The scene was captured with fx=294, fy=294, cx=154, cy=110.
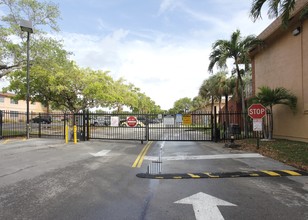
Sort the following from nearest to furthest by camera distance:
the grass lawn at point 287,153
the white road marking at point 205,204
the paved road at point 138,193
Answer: the white road marking at point 205,204 < the paved road at point 138,193 < the grass lawn at point 287,153

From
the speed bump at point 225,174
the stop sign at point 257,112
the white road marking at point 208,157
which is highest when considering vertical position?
the stop sign at point 257,112

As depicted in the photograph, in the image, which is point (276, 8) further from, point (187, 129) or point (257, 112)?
point (187, 129)

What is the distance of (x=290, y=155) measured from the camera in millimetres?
11555

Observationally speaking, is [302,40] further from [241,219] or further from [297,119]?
[241,219]

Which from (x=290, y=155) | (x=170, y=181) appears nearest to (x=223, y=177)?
(x=170, y=181)

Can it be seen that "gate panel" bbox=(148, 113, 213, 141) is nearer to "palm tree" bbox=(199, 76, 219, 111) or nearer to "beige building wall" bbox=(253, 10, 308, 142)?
"beige building wall" bbox=(253, 10, 308, 142)

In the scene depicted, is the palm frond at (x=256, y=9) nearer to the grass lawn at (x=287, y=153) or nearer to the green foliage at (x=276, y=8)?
the green foliage at (x=276, y=8)

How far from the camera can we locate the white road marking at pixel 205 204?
504 cm

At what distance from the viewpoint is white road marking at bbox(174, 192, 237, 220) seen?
504 centimetres

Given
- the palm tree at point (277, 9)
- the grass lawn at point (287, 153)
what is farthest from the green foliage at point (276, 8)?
the grass lawn at point (287, 153)

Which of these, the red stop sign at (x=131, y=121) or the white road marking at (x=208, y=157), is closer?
the white road marking at (x=208, y=157)

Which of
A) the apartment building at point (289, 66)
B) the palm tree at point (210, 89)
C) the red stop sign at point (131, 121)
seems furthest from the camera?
the palm tree at point (210, 89)

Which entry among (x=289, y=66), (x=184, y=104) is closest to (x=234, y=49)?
(x=289, y=66)

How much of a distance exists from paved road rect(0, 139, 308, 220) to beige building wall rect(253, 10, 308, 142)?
647 cm
